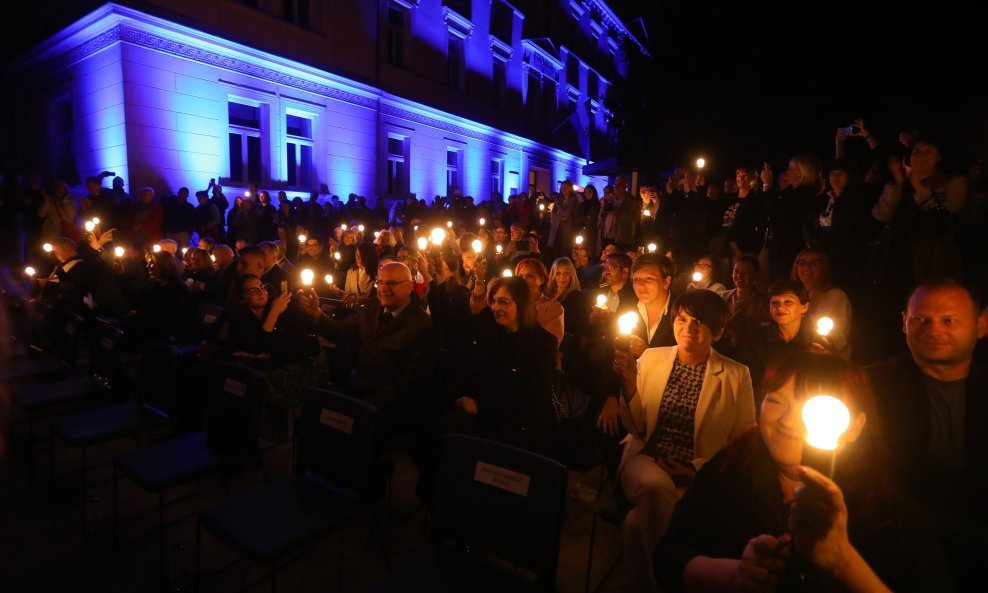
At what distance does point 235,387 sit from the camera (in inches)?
132

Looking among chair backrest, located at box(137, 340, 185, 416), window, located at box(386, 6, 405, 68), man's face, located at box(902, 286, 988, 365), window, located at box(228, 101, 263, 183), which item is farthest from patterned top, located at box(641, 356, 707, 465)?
window, located at box(386, 6, 405, 68)

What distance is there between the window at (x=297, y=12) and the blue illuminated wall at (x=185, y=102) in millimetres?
1491

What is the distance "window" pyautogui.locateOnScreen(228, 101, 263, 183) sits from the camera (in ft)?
42.5

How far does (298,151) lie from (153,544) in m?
13.2

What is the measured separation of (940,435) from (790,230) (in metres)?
4.24

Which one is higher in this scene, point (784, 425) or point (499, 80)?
point (499, 80)

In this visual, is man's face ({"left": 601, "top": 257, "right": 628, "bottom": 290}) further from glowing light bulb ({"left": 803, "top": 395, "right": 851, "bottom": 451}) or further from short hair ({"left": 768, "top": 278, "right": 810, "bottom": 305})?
glowing light bulb ({"left": 803, "top": 395, "right": 851, "bottom": 451})

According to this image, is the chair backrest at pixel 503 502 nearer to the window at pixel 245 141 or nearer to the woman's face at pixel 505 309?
the woman's face at pixel 505 309

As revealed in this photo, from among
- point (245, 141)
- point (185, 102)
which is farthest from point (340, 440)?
point (245, 141)

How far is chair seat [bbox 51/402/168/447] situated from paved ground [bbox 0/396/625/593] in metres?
0.41

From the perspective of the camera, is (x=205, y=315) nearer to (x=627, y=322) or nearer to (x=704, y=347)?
(x=627, y=322)

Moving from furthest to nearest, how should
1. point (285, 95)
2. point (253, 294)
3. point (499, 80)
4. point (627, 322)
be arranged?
point (499, 80), point (285, 95), point (253, 294), point (627, 322)

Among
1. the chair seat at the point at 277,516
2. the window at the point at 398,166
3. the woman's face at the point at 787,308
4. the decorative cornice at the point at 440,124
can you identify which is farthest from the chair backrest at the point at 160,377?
the window at the point at 398,166

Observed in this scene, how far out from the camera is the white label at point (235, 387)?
3312 mm
